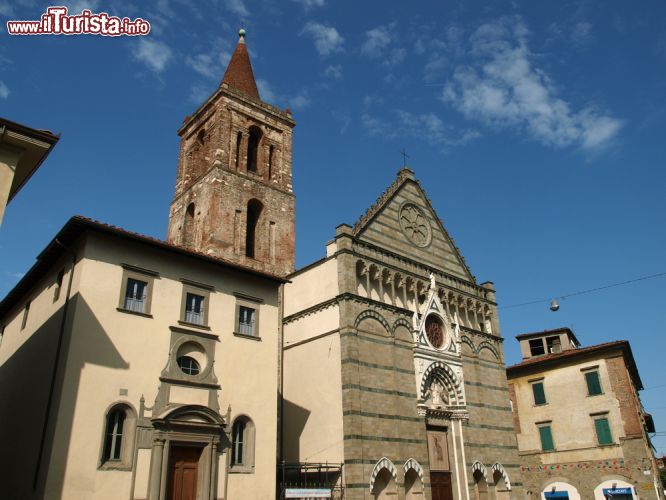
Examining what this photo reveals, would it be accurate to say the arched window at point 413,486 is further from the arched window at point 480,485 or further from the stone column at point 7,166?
the stone column at point 7,166

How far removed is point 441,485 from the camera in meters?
24.4

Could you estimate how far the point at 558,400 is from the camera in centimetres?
3409

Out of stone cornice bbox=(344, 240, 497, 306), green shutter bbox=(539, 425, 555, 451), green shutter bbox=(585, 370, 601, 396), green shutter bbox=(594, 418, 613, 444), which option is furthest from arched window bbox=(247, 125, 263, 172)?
green shutter bbox=(594, 418, 613, 444)

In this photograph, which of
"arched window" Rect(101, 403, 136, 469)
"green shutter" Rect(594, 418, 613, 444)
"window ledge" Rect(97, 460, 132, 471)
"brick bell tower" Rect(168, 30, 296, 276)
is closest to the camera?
"window ledge" Rect(97, 460, 132, 471)

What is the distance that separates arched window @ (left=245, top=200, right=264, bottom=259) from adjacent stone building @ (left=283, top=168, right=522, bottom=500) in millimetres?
6108

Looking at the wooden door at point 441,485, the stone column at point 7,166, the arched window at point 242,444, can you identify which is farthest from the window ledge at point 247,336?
the wooden door at point 441,485

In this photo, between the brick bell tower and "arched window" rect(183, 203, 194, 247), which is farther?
"arched window" rect(183, 203, 194, 247)

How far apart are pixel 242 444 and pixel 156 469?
3104 millimetres

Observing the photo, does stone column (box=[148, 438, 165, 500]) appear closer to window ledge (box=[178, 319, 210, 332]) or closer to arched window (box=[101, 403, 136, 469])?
arched window (box=[101, 403, 136, 469])

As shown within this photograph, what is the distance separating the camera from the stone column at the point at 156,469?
1571cm

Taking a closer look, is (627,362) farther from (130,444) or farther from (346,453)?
(130,444)

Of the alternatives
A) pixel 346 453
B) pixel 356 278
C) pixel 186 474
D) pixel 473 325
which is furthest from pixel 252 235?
pixel 186 474

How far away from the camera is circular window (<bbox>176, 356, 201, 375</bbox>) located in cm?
1772

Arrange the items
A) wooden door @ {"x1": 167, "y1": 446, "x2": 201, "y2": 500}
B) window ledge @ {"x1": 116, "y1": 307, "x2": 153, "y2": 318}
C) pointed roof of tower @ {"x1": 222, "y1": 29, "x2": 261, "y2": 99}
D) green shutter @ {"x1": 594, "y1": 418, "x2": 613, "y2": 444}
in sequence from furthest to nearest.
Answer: pointed roof of tower @ {"x1": 222, "y1": 29, "x2": 261, "y2": 99}, green shutter @ {"x1": 594, "y1": 418, "x2": 613, "y2": 444}, window ledge @ {"x1": 116, "y1": 307, "x2": 153, "y2": 318}, wooden door @ {"x1": 167, "y1": 446, "x2": 201, "y2": 500}
